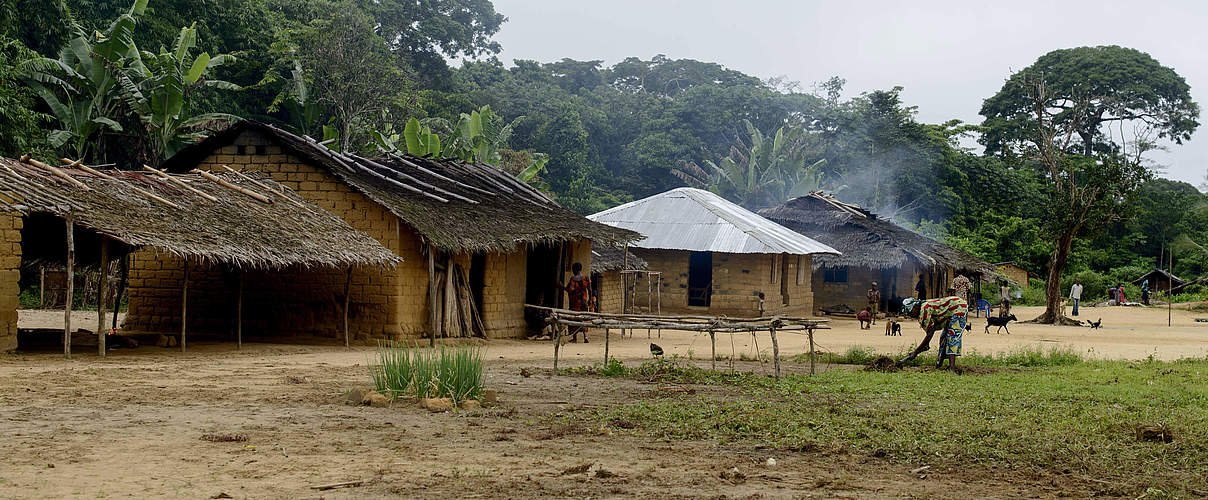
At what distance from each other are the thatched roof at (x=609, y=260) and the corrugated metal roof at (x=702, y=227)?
0.87m

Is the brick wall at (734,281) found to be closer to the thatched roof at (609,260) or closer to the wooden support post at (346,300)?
the thatched roof at (609,260)

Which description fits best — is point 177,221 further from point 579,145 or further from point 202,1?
point 579,145

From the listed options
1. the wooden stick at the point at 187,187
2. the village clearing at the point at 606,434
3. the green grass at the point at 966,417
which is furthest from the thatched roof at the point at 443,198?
the green grass at the point at 966,417

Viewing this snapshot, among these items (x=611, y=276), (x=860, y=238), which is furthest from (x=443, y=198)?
(x=860, y=238)

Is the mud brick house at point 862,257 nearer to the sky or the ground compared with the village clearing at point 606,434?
nearer to the sky

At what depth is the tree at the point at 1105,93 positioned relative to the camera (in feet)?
152

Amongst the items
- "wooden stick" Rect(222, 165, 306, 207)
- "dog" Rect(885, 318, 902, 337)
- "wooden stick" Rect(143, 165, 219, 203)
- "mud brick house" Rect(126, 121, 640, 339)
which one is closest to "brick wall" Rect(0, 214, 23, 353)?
"wooden stick" Rect(143, 165, 219, 203)

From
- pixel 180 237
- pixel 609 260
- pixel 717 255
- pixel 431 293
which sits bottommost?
pixel 431 293

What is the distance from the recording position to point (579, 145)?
153 ft

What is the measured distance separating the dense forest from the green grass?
16127 mm

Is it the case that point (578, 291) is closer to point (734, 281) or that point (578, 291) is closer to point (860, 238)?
point (734, 281)

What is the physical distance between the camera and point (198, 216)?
13.4 meters

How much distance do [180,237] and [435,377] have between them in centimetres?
534

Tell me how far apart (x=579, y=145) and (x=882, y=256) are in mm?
19929
